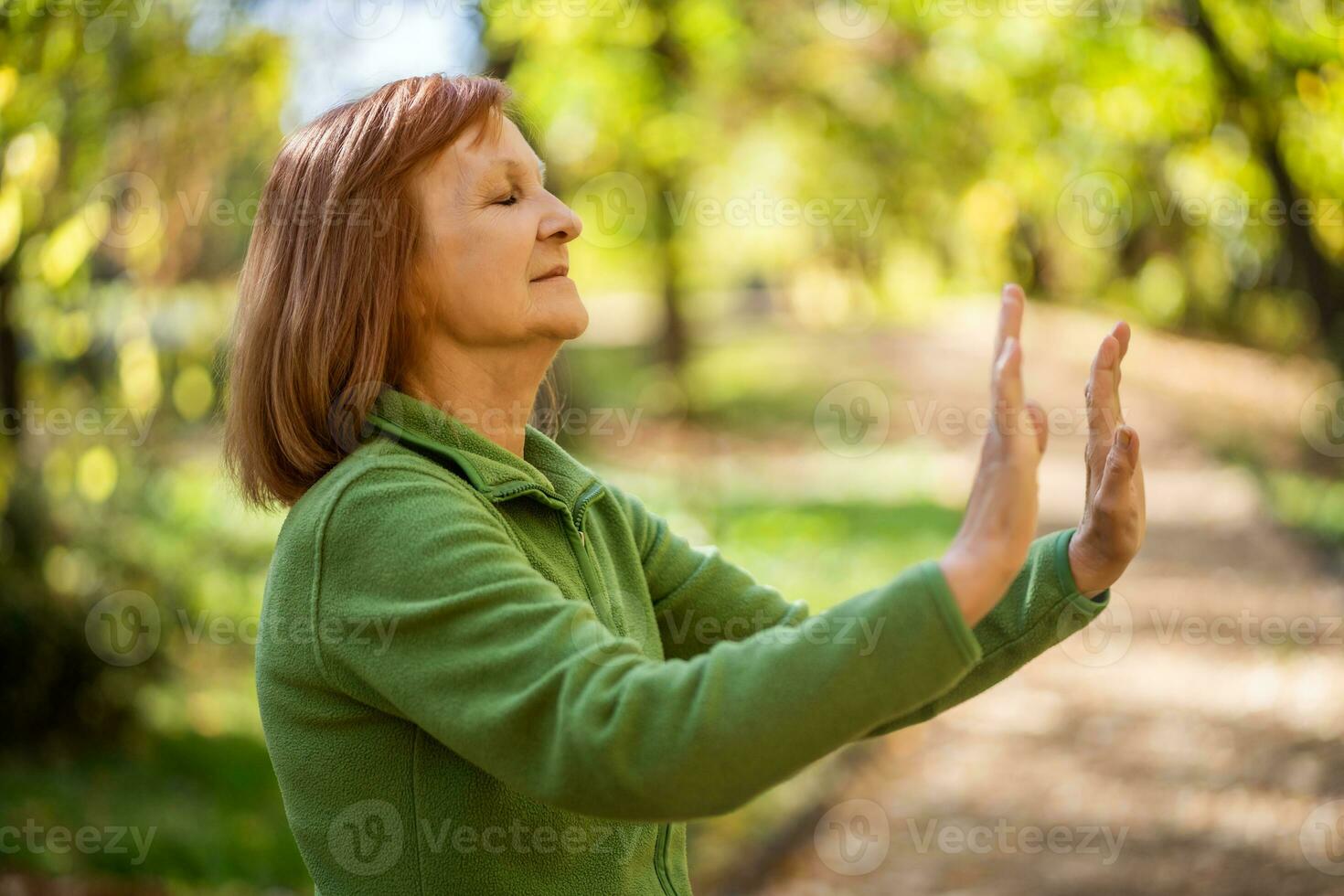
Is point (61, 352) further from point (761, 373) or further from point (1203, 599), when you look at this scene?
point (761, 373)

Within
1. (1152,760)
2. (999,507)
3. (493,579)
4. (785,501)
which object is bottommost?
(785,501)

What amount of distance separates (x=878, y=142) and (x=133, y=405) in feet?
20.4

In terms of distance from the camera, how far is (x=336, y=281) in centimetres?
173

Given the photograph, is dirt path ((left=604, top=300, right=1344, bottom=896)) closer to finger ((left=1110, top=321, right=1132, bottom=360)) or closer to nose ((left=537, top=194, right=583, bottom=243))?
finger ((left=1110, top=321, right=1132, bottom=360))

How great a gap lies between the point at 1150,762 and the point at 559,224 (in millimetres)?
5268

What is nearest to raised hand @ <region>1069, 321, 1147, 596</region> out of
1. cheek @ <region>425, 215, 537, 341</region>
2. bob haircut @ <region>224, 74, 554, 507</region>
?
cheek @ <region>425, 215, 537, 341</region>

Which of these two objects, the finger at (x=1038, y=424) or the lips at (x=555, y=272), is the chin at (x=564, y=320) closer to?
the lips at (x=555, y=272)

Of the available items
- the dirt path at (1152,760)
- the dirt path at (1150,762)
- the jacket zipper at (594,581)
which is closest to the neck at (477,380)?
the jacket zipper at (594,581)

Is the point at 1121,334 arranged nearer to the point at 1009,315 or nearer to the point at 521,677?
the point at 1009,315

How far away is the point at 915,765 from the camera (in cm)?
658

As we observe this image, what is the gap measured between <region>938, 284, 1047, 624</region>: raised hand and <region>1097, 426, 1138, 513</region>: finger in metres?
0.42

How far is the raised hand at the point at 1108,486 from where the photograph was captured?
5.96 ft

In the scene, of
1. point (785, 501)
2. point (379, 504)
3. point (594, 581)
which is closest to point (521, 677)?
point (379, 504)

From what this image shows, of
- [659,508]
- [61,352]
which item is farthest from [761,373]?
[61,352]
